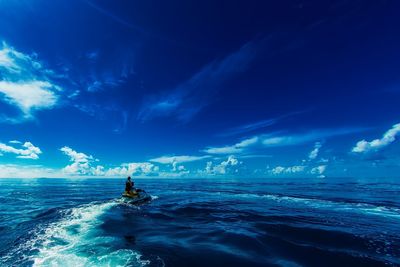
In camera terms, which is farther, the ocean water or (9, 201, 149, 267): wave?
the ocean water

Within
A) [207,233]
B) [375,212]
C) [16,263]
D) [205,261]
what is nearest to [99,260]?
[16,263]

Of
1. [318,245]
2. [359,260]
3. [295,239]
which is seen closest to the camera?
[359,260]

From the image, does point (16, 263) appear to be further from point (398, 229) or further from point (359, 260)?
point (398, 229)

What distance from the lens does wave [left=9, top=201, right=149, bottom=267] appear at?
43.7 feet

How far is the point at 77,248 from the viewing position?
15625 mm

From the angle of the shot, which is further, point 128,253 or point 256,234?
point 256,234

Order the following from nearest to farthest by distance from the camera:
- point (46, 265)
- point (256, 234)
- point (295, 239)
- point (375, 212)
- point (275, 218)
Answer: point (46, 265) → point (295, 239) → point (256, 234) → point (275, 218) → point (375, 212)

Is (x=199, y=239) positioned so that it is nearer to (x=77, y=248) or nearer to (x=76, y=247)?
(x=77, y=248)

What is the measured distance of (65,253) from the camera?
14789 millimetres

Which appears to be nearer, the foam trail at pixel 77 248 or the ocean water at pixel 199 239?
the foam trail at pixel 77 248

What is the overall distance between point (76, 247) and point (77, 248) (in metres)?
0.31

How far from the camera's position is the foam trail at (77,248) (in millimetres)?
13273

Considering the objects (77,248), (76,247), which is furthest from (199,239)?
(76,247)

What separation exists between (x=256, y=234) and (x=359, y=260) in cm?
721
